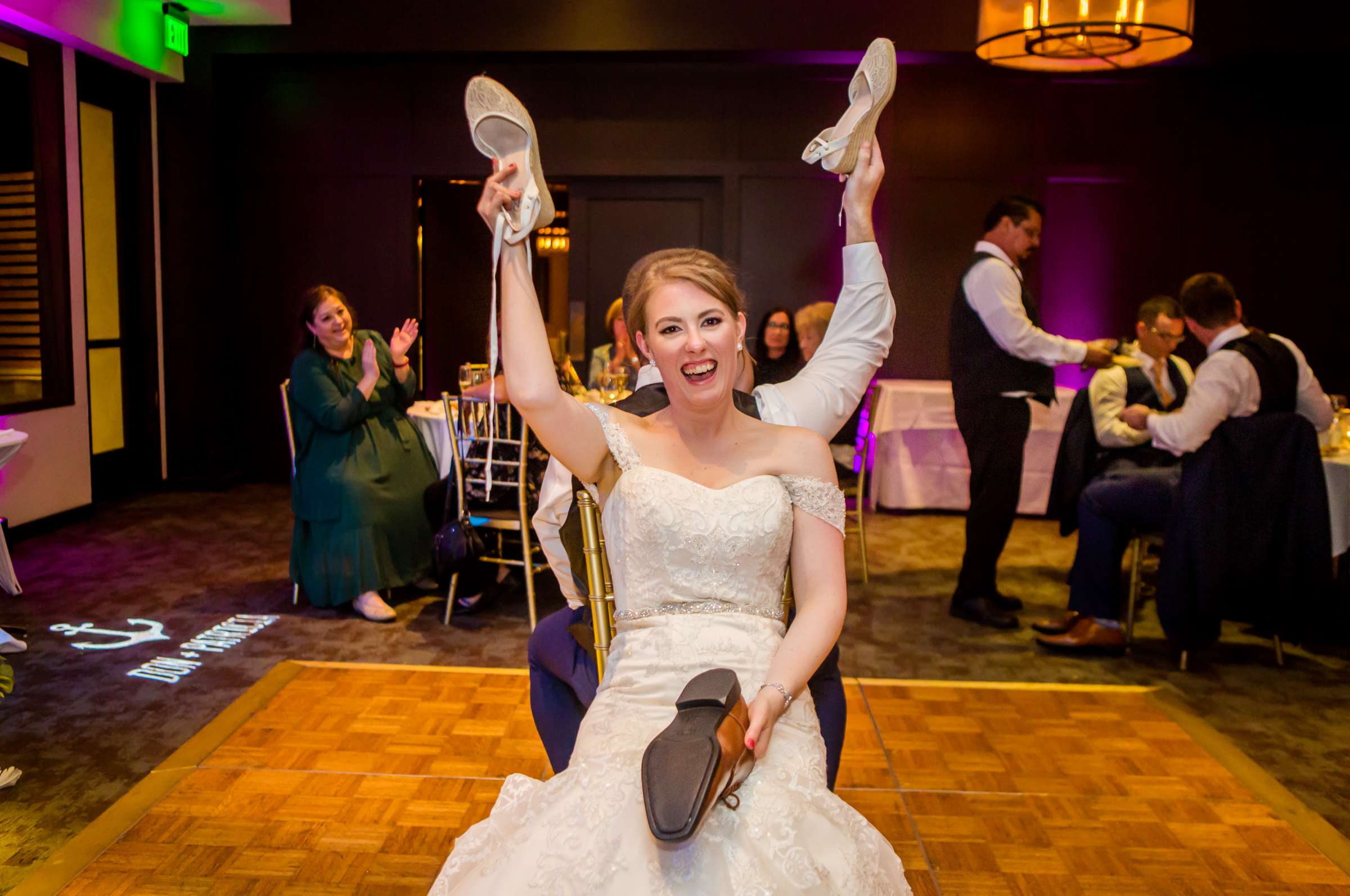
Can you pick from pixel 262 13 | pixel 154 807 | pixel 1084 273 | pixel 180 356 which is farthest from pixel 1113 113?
pixel 154 807

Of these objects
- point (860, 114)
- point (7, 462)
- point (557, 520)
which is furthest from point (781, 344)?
point (860, 114)

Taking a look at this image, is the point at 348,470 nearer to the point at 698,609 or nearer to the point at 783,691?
the point at 698,609

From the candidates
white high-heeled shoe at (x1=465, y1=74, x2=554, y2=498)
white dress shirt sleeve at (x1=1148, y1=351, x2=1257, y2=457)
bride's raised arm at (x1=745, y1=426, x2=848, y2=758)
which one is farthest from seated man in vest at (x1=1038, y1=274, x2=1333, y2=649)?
white high-heeled shoe at (x1=465, y1=74, x2=554, y2=498)

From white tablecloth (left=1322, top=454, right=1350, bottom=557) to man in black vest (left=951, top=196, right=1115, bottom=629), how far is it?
3.13ft

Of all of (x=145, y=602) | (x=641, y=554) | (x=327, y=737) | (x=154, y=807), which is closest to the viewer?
(x=641, y=554)

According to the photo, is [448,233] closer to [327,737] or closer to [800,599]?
[327,737]

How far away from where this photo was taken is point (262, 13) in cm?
689

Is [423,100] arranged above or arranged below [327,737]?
above

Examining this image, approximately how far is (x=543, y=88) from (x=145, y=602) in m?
4.39

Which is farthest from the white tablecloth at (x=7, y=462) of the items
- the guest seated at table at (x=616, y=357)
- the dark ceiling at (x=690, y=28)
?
the dark ceiling at (x=690, y=28)

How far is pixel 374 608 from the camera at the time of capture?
448 cm

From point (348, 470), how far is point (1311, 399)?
3617mm

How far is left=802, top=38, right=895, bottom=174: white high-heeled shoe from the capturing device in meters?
1.86

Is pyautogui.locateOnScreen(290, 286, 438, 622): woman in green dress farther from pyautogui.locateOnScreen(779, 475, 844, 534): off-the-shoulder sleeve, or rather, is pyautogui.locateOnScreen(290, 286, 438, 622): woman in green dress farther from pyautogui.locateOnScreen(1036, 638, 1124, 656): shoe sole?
pyautogui.locateOnScreen(779, 475, 844, 534): off-the-shoulder sleeve
